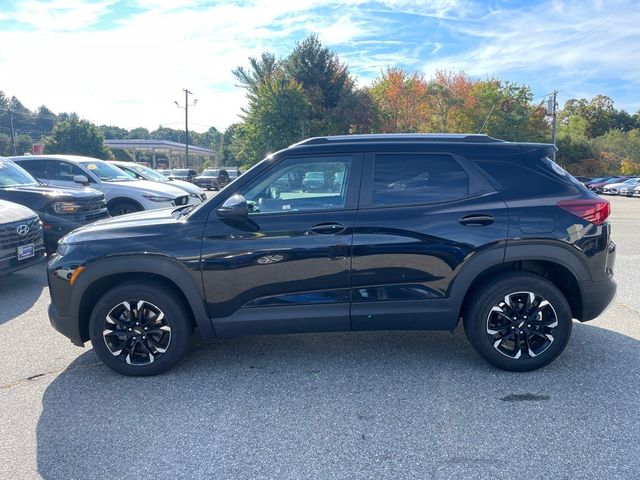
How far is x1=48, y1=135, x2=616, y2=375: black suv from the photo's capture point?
3.41 meters

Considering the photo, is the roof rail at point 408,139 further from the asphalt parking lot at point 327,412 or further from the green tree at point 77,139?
the green tree at point 77,139

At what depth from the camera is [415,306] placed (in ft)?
11.5

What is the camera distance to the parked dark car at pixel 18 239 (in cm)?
570

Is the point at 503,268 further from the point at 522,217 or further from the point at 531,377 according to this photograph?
the point at 531,377

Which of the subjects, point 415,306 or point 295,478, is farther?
point 415,306

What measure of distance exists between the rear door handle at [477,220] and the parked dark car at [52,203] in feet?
21.3

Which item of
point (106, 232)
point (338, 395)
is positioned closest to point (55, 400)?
point (106, 232)

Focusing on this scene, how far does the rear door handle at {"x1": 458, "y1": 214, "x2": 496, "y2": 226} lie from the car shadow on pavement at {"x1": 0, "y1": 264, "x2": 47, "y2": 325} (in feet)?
16.1

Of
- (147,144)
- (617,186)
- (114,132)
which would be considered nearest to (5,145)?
(147,144)

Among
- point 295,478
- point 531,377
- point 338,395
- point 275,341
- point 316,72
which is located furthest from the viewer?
point 316,72

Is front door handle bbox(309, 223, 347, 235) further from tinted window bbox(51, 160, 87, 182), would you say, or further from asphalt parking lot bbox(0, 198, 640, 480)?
tinted window bbox(51, 160, 87, 182)

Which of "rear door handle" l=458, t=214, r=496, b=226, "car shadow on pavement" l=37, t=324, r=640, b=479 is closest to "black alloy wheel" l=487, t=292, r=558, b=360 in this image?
"car shadow on pavement" l=37, t=324, r=640, b=479

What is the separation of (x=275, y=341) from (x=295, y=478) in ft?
6.23

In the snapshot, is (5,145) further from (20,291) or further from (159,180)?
(20,291)
